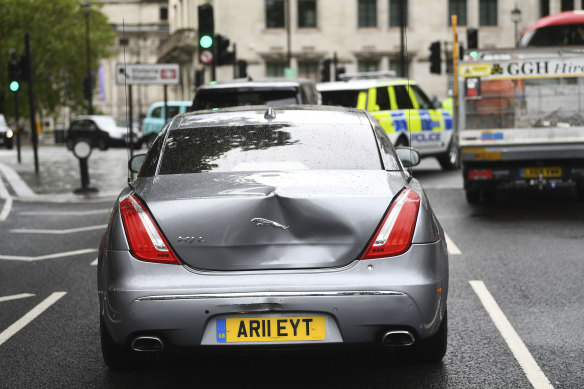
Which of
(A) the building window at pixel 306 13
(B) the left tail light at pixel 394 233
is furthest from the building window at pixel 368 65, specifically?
(B) the left tail light at pixel 394 233

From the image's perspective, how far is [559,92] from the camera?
1343 centimetres

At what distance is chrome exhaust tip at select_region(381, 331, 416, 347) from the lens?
462 cm

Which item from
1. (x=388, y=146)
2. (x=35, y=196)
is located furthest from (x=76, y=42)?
(x=388, y=146)

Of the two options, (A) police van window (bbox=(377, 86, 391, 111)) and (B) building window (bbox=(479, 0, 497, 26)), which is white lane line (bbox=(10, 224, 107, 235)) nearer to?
(A) police van window (bbox=(377, 86, 391, 111))

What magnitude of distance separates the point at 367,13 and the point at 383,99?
39.9 meters

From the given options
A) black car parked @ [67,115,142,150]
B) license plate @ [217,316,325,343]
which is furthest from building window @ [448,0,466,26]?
license plate @ [217,316,325,343]

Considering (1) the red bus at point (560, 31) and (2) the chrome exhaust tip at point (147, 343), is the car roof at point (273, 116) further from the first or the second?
(1) the red bus at point (560, 31)

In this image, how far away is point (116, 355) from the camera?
17.3ft

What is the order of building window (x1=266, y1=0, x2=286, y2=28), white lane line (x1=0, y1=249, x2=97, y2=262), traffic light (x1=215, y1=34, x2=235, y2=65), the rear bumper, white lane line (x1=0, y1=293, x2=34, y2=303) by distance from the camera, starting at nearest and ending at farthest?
1. the rear bumper
2. white lane line (x1=0, y1=293, x2=34, y2=303)
3. white lane line (x1=0, y1=249, x2=97, y2=262)
4. traffic light (x1=215, y1=34, x2=235, y2=65)
5. building window (x1=266, y1=0, x2=286, y2=28)

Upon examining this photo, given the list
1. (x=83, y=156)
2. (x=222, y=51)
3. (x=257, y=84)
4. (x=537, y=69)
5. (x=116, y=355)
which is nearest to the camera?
(x=116, y=355)

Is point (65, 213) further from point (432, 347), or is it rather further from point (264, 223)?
point (264, 223)

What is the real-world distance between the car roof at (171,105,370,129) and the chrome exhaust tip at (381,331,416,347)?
4.76 ft

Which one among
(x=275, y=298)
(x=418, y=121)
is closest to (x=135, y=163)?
(x=275, y=298)

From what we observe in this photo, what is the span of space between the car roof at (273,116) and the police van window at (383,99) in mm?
14037
